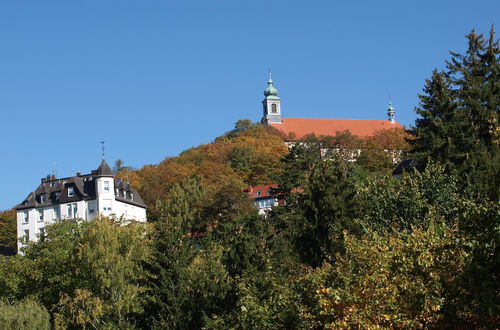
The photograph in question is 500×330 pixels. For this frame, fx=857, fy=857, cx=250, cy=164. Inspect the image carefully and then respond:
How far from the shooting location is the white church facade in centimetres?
10738

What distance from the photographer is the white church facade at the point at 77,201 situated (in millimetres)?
107375

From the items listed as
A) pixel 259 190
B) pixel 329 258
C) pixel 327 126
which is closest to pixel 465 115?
pixel 329 258

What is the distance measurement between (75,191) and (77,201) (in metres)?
1.87

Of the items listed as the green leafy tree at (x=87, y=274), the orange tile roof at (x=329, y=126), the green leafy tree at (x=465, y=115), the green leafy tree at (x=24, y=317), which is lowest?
the green leafy tree at (x=24, y=317)

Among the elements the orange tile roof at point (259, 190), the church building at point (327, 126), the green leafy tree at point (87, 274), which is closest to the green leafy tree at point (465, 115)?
the green leafy tree at point (87, 274)

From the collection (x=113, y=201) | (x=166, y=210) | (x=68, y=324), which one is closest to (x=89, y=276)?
(x=68, y=324)

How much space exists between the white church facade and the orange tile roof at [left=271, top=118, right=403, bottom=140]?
76983mm

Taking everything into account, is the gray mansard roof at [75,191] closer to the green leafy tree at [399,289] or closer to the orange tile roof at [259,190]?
Answer: the orange tile roof at [259,190]

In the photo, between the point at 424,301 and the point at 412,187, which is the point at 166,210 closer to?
the point at 412,187

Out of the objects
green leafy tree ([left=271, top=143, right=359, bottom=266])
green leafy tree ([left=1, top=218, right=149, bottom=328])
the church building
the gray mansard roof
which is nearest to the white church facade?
the gray mansard roof

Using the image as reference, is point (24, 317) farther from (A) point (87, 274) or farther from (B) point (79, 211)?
(B) point (79, 211)

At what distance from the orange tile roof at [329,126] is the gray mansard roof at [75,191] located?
75.9 meters

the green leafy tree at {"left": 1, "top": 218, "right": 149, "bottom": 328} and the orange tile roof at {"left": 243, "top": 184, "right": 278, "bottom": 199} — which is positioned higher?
the orange tile roof at {"left": 243, "top": 184, "right": 278, "bottom": 199}

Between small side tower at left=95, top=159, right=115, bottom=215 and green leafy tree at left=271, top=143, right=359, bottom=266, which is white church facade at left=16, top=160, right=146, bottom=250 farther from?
green leafy tree at left=271, top=143, right=359, bottom=266
